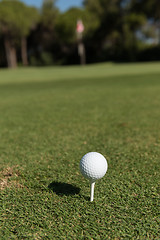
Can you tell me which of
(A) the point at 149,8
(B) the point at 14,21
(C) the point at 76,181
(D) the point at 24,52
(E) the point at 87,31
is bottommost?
(C) the point at 76,181

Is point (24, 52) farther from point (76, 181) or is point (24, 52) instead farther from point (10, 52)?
point (76, 181)

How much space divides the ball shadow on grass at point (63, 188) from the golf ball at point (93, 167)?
11.1 inches

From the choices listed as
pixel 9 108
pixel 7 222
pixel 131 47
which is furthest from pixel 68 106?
pixel 131 47

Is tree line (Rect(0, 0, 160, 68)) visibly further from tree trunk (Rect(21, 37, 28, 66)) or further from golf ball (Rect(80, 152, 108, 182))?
golf ball (Rect(80, 152, 108, 182))

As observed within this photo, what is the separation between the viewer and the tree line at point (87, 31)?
3756cm

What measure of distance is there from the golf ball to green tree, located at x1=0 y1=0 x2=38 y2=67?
40.0 m

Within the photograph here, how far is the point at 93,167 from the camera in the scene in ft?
4.95

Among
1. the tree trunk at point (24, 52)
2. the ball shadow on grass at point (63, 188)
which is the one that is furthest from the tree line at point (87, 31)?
the ball shadow on grass at point (63, 188)

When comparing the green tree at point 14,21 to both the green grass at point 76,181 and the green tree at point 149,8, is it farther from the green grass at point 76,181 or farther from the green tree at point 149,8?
the green grass at point 76,181

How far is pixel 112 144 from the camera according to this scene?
9.00 feet

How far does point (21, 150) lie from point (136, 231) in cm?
171

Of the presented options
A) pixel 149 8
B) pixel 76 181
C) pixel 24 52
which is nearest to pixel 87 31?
pixel 149 8

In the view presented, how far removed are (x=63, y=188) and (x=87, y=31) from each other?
137 ft

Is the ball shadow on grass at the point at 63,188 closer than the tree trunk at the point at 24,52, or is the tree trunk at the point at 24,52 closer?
the ball shadow on grass at the point at 63,188
